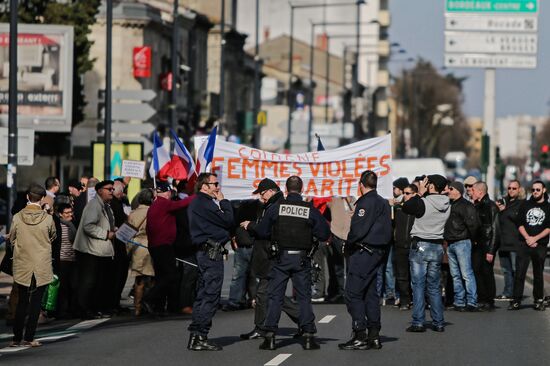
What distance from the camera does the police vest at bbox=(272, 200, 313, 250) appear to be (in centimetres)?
1573

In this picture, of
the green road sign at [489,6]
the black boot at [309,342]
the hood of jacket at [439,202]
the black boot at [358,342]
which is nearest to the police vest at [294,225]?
the black boot at [309,342]

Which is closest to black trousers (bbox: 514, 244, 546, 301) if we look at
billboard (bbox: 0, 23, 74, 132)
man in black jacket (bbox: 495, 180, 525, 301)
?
man in black jacket (bbox: 495, 180, 525, 301)

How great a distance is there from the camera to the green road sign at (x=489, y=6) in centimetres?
4256

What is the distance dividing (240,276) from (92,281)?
2526mm

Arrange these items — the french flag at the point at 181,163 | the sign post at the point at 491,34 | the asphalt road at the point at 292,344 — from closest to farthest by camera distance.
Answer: the asphalt road at the point at 292,344 < the french flag at the point at 181,163 < the sign post at the point at 491,34

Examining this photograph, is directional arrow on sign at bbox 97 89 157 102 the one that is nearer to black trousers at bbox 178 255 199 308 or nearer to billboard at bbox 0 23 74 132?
billboard at bbox 0 23 74 132

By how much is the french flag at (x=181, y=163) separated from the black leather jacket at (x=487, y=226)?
4.12m

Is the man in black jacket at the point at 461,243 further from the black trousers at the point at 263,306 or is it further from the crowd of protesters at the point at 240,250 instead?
the black trousers at the point at 263,306

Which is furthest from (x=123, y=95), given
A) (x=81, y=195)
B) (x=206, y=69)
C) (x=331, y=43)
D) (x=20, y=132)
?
(x=331, y=43)

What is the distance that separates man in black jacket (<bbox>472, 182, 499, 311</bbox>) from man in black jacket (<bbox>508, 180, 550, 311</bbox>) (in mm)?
348

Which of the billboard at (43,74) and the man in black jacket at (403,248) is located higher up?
the billboard at (43,74)

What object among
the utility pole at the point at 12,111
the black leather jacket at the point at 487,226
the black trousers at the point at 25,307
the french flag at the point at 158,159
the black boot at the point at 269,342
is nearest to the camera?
the black boot at the point at 269,342

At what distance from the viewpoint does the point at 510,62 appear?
43688mm

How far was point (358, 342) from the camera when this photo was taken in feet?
51.9
